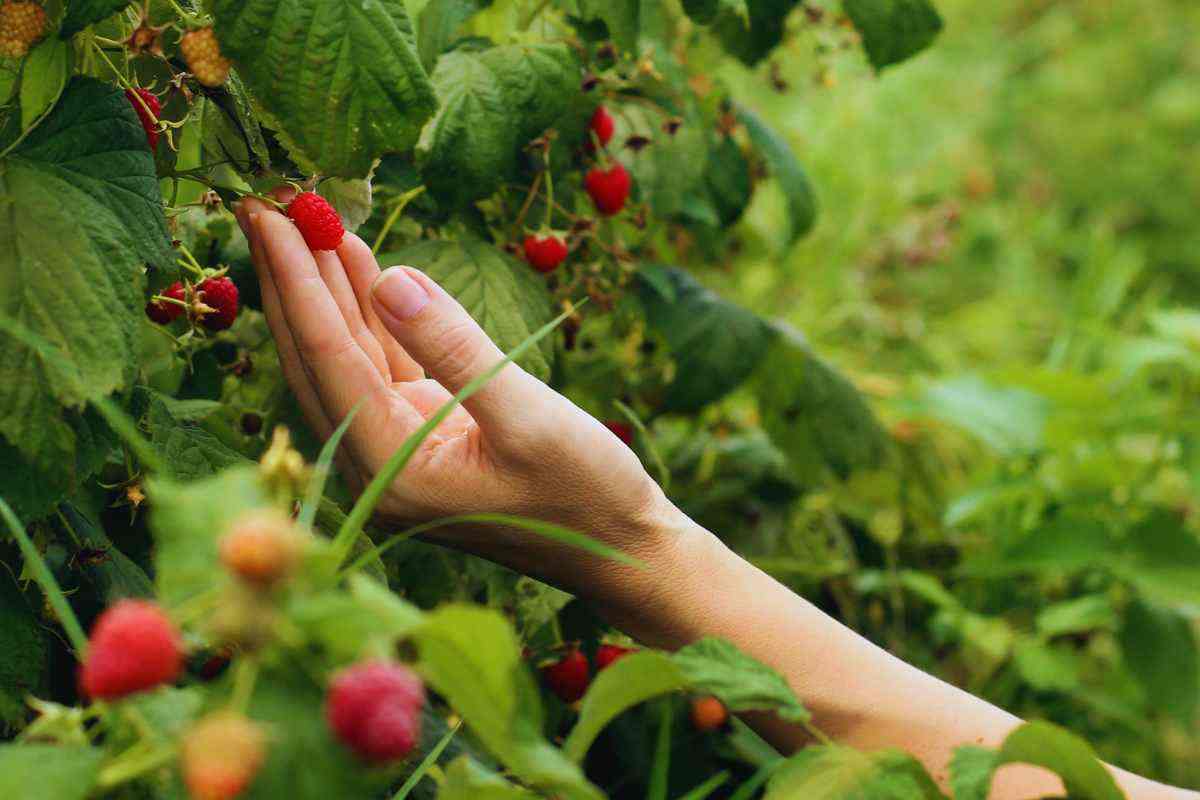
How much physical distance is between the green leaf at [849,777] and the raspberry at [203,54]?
0.54 metres

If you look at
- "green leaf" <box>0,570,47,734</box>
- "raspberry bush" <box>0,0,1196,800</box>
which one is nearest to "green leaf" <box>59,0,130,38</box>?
"raspberry bush" <box>0,0,1196,800</box>

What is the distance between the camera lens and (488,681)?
0.51 meters

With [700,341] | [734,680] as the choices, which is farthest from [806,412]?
[734,680]

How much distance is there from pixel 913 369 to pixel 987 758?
2.27 metres

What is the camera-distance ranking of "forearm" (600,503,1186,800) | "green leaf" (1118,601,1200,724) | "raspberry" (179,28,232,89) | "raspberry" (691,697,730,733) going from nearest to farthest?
1. "raspberry" (179,28,232,89)
2. "forearm" (600,503,1186,800)
3. "raspberry" (691,697,730,733)
4. "green leaf" (1118,601,1200,724)

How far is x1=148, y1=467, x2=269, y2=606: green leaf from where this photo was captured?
44cm

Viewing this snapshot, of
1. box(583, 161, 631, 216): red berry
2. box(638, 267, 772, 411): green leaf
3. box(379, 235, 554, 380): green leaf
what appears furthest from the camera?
box(638, 267, 772, 411): green leaf

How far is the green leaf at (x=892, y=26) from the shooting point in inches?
51.7

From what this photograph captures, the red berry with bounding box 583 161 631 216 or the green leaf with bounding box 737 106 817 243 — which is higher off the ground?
the red berry with bounding box 583 161 631 216

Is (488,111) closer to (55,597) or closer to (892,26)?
(892,26)

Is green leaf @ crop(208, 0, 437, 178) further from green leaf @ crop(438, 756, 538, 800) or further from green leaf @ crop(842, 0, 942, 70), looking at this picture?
green leaf @ crop(842, 0, 942, 70)

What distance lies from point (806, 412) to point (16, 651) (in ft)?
3.58

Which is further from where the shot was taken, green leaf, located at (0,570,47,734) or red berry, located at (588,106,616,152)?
red berry, located at (588,106,616,152)

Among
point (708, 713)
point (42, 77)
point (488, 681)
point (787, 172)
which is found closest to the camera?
point (488, 681)
